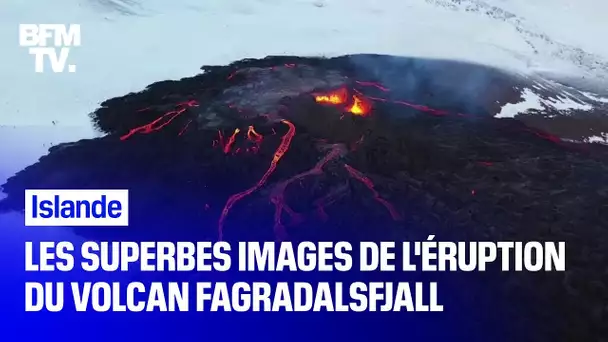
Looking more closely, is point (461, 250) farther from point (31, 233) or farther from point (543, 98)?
point (31, 233)

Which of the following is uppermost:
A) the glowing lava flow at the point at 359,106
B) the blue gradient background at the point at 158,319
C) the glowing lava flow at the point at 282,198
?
the glowing lava flow at the point at 359,106

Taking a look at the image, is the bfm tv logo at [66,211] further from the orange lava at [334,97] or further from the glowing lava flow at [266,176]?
the orange lava at [334,97]

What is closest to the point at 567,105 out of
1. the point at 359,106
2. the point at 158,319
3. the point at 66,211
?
the point at 359,106

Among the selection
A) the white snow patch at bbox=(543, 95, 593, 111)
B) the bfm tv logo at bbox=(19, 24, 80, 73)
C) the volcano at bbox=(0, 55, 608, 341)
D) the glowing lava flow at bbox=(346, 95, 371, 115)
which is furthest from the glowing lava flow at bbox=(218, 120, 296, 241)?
the white snow patch at bbox=(543, 95, 593, 111)

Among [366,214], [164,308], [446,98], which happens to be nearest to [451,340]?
[366,214]

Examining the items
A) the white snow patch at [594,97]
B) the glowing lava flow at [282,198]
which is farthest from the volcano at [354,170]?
the white snow patch at [594,97]

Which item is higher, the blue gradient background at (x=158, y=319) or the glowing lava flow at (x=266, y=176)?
the glowing lava flow at (x=266, y=176)

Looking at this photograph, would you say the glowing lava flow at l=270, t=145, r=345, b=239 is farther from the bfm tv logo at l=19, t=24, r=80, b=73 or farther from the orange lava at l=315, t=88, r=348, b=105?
the bfm tv logo at l=19, t=24, r=80, b=73

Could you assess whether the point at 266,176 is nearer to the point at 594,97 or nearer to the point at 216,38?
the point at 216,38
